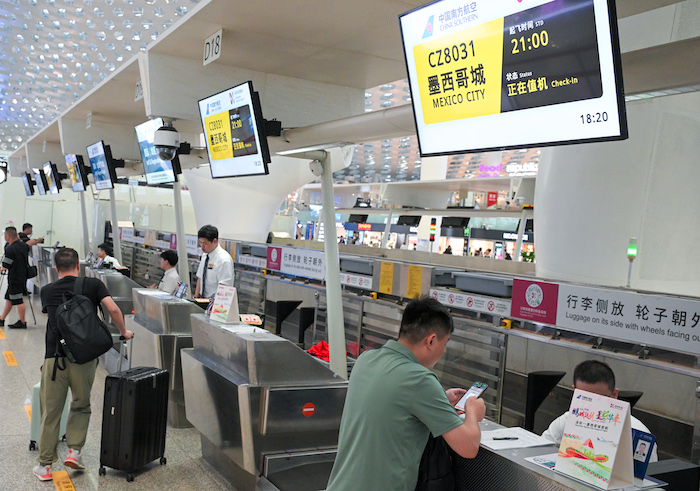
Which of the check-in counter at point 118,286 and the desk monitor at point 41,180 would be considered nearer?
the check-in counter at point 118,286

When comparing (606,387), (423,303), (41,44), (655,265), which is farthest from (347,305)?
(41,44)

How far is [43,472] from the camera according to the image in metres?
4.27

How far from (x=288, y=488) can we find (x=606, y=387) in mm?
2115

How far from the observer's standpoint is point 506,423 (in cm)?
440

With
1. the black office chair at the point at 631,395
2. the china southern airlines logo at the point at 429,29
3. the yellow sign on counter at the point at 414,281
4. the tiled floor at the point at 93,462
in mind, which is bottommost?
the tiled floor at the point at 93,462

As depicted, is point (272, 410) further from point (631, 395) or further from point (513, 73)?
point (513, 73)

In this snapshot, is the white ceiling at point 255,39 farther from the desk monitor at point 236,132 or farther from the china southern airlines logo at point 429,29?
the china southern airlines logo at point 429,29

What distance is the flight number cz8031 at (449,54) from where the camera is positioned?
2.82 m

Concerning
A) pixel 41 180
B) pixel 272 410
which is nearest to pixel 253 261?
pixel 272 410

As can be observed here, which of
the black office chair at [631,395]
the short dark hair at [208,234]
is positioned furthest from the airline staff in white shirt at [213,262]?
the black office chair at [631,395]

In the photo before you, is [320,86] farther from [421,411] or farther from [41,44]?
[41,44]

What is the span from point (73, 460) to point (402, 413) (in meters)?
3.25

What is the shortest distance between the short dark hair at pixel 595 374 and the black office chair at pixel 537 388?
0.86 metres

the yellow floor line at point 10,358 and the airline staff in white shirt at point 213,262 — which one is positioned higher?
the airline staff in white shirt at point 213,262
